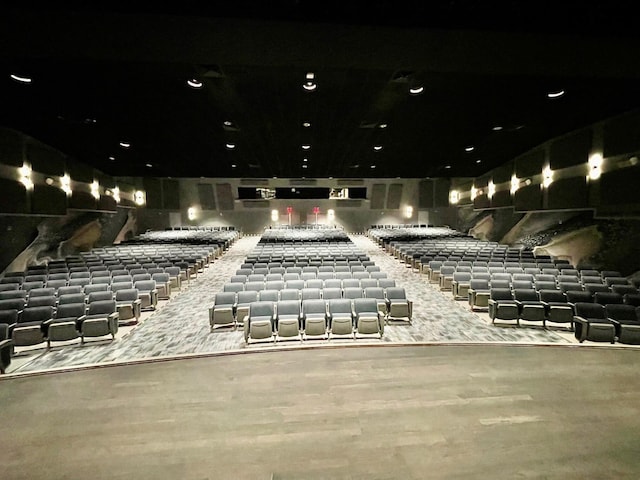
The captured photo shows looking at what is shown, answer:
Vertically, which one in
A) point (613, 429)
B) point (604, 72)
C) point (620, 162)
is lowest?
point (613, 429)

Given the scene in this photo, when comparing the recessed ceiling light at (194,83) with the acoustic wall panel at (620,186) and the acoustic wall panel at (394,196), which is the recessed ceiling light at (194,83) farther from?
the acoustic wall panel at (394,196)

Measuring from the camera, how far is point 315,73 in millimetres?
6664

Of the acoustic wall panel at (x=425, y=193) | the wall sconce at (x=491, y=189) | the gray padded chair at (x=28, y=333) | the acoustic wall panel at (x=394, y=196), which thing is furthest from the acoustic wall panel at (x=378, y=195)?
the gray padded chair at (x=28, y=333)

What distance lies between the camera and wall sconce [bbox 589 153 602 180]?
10547 mm

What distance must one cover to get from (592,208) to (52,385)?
1513cm

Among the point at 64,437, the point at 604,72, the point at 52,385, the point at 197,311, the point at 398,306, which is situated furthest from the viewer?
the point at 197,311

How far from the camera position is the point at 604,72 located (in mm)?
5344

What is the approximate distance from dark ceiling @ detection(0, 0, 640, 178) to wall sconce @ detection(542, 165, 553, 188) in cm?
123

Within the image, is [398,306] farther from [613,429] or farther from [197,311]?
[197,311]

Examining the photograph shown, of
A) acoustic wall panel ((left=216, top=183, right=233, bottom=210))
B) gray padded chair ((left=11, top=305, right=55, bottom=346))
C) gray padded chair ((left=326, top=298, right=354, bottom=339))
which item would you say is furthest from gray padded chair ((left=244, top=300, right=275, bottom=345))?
acoustic wall panel ((left=216, top=183, right=233, bottom=210))

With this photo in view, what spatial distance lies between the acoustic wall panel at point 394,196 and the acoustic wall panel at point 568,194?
15.0m

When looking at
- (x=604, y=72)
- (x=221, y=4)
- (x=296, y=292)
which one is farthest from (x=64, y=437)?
(x=604, y=72)

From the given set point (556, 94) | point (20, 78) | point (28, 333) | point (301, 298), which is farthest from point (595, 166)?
point (20, 78)

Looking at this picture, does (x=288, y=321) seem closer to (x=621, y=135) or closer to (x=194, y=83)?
(x=194, y=83)
